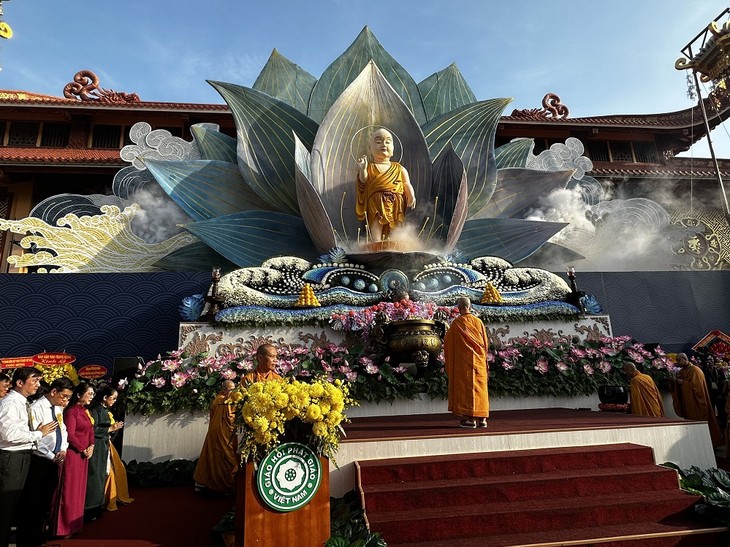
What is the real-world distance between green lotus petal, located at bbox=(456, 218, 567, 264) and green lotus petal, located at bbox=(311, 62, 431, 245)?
3.71ft

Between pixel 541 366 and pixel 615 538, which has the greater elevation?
pixel 541 366

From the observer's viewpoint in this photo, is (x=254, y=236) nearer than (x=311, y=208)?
No

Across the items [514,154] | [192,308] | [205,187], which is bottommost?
[192,308]

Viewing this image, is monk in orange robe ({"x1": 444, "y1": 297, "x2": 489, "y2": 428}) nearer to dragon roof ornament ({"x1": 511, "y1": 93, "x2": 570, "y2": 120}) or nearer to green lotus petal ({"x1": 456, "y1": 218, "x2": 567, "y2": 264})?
green lotus petal ({"x1": 456, "y1": 218, "x2": 567, "y2": 264})

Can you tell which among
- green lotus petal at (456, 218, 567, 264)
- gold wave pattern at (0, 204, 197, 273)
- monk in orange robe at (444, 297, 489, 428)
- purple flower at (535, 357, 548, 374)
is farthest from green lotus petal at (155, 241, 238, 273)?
monk in orange robe at (444, 297, 489, 428)

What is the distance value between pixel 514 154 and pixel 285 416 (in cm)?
1041

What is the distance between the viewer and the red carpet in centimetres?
354

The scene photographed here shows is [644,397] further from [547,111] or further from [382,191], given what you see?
[547,111]

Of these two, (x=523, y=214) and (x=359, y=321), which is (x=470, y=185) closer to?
(x=523, y=214)

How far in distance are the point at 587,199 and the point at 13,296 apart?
12.1 meters

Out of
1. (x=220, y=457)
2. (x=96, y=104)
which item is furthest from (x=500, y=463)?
(x=96, y=104)

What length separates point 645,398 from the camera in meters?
6.52

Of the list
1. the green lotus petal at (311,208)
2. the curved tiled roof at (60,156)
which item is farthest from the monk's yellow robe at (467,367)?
the curved tiled roof at (60,156)

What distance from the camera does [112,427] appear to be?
478 cm
